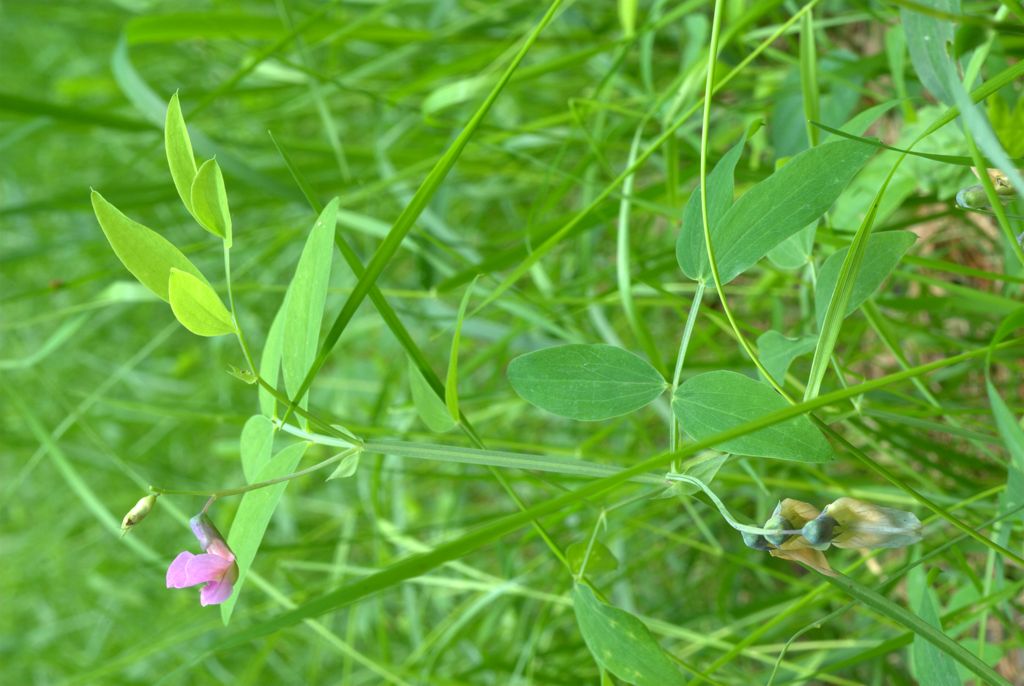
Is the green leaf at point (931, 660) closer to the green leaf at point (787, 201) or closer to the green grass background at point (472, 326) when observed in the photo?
the green grass background at point (472, 326)

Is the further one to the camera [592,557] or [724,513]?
[592,557]

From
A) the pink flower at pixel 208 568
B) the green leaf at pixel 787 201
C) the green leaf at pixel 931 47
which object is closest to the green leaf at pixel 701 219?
the green leaf at pixel 787 201

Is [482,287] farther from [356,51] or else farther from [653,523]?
[356,51]

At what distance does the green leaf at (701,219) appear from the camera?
15.6 inches

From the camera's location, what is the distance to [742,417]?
371 millimetres

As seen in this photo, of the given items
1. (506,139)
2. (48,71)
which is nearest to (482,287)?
(506,139)

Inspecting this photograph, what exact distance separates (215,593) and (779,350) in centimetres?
27

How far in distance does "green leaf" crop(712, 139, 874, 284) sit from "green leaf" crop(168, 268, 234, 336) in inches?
7.9

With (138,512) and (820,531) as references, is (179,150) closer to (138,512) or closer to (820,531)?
(138,512)

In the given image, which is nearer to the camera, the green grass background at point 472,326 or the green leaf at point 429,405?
the green leaf at point 429,405

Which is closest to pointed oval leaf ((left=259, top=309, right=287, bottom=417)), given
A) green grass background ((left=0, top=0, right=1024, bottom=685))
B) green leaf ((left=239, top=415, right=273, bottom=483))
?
green leaf ((left=239, top=415, right=273, bottom=483))

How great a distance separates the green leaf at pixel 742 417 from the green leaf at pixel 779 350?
79 mm

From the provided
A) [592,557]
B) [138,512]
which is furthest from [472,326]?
[138,512]

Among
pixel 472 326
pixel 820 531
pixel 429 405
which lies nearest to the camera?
pixel 820 531
